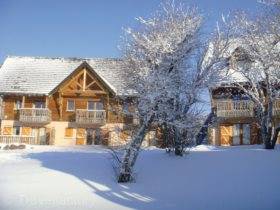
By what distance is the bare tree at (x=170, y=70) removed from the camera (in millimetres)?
17750

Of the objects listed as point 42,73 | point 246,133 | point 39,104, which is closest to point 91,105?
point 39,104

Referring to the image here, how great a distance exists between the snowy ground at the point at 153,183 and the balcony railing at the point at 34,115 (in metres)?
15.5

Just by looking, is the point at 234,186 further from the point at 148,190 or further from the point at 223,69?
the point at 223,69

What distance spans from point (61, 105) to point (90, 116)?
3.15 meters

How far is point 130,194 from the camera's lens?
14758 millimetres

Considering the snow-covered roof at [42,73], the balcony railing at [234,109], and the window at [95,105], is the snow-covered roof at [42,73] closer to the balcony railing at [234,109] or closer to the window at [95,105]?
the window at [95,105]

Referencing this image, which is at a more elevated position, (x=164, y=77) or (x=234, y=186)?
(x=164, y=77)

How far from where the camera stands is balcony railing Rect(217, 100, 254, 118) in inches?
1332

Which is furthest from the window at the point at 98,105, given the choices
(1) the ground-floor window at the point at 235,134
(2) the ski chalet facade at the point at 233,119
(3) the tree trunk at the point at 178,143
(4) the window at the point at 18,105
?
(3) the tree trunk at the point at 178,143

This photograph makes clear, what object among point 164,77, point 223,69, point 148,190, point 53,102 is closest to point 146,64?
point 164,77

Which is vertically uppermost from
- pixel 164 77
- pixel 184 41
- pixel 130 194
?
pixel 184 41

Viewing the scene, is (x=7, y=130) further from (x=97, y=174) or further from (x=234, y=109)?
(x=97, y=174)

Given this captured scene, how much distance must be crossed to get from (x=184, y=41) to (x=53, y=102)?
21.8 metres

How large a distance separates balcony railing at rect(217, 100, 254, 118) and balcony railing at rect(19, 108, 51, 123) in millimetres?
14451
